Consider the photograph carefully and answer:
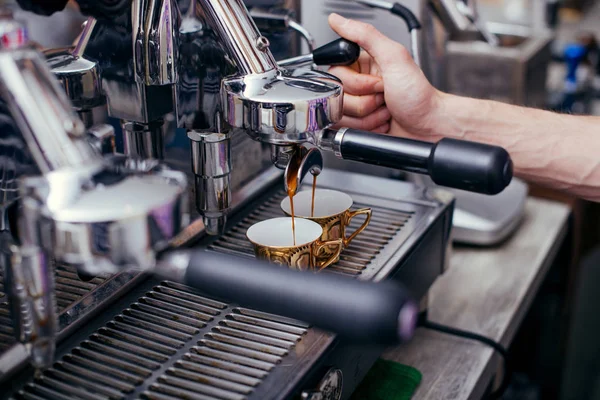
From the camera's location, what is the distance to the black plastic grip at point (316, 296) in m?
0.35

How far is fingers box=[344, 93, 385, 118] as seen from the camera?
0.82 m

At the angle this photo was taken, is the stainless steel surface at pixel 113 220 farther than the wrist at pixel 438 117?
No

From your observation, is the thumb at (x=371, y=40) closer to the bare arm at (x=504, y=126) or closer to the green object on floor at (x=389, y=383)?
the bare arm at (x=504, y=126)

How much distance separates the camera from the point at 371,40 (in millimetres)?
772

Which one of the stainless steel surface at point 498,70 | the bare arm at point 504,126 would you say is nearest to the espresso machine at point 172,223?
the bare arm at point 504,126

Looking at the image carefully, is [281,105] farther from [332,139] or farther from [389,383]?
[389,383]

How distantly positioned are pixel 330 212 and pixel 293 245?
107mm

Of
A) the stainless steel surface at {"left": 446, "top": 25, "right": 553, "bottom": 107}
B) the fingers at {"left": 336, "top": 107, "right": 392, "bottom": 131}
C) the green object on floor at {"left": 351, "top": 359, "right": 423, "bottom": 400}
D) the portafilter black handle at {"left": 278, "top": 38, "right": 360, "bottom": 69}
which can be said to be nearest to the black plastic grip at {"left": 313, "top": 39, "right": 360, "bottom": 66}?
the portafilter black handle at {"left": 278, "top": 38, "right": 360, "bottom": 69}

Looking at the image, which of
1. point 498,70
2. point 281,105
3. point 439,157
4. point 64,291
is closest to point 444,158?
point 439,157

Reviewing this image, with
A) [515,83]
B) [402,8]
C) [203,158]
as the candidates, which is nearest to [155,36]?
[203,158]

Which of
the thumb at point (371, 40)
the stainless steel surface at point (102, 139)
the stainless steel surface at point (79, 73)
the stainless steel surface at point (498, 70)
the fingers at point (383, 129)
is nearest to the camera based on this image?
the stainless steel surface at point (102, 139)

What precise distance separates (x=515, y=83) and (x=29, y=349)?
1.37 meters

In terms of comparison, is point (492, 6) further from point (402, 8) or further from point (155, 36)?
point (155, 36)

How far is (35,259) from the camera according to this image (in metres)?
0.37
